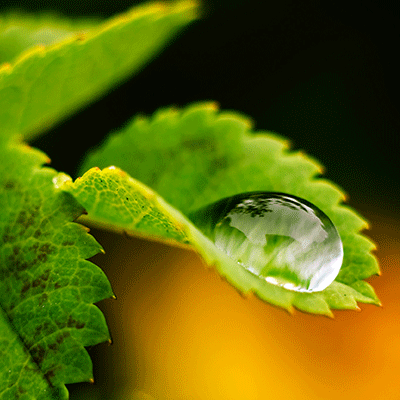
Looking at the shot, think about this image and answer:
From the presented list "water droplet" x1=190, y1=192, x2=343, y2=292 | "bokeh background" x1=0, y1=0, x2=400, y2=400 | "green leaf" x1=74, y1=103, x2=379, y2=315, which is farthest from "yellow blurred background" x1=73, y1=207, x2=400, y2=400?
"water droplet" x1=190, y1=192, x2=343, y2=292

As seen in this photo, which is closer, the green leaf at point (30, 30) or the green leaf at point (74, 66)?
the green leaf at point (74, 66)

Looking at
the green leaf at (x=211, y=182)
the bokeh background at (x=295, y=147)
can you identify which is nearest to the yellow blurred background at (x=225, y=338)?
the bokeh background at (x=295, y=147)

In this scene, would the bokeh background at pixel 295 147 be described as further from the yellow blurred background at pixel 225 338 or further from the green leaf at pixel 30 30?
the green leaf at pixel 30 30

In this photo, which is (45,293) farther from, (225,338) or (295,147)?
(295,147)

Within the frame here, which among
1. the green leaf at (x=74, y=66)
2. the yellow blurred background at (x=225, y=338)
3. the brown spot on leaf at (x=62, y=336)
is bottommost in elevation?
the brown spot on leaf at (x=62, y=336)

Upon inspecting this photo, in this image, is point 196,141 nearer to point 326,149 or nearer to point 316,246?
point 316,246

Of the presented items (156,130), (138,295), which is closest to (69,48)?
(156,130)
